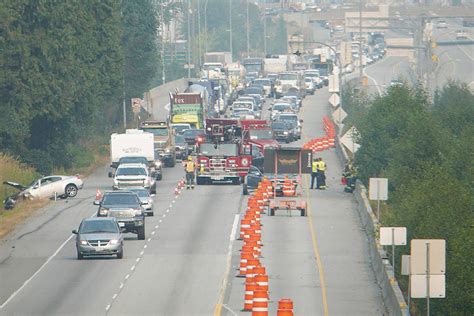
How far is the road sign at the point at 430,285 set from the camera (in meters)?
30.2

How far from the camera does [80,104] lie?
8750cm

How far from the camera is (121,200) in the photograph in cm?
5666

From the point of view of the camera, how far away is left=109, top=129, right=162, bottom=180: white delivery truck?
261 ft

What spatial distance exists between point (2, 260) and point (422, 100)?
1152 inches

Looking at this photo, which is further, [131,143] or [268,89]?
[268,89]

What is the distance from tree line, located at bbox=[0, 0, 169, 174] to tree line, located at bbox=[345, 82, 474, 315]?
1561 centimetres

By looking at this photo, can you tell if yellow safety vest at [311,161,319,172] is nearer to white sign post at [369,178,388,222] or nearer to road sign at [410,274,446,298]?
white sign post at [369,178,388,222]

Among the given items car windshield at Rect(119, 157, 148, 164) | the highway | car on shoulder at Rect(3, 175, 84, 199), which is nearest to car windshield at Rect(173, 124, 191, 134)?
car windshield at Rect(119, 157, 148, 164)

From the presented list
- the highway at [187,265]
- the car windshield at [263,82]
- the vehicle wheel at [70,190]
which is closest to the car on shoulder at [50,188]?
the vehicle wheel at [70,190]

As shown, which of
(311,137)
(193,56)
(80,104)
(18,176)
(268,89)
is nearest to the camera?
(18,176)

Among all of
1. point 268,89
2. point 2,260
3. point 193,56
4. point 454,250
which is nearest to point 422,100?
point 2,260

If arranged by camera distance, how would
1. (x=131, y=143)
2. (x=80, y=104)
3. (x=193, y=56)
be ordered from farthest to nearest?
(x=193, y=56) < (x=80, y=104) < (x=131, y=143)

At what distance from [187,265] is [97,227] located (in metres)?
3.05

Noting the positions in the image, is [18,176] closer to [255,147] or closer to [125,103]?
[255,147]
